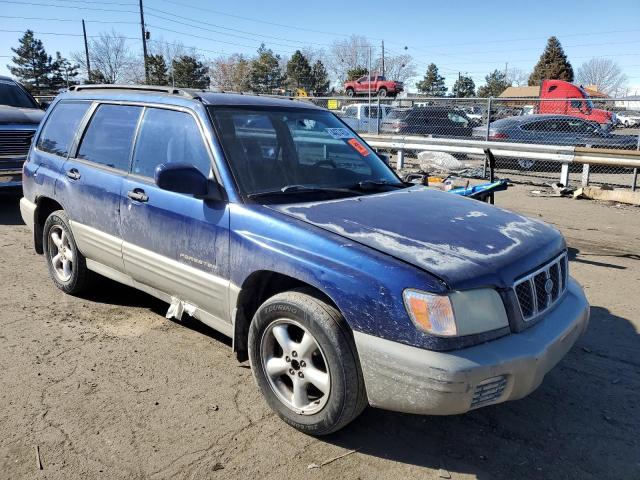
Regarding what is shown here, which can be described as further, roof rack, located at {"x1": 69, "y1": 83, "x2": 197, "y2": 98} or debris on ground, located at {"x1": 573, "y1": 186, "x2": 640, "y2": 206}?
debris on ground, located at {"x1": 573, "y1": 186, "x2": 640, "y2": 206}

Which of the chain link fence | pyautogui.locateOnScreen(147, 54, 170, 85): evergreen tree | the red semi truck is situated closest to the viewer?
the chain link fence

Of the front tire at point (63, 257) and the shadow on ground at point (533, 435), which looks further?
the front tire at point (63, 257)

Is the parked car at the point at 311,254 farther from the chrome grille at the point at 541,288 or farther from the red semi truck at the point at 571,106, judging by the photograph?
the red semi truck at the point at 571,106

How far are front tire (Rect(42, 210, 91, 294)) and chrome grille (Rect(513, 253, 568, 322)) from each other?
3.57 m

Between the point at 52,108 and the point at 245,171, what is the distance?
111 inches

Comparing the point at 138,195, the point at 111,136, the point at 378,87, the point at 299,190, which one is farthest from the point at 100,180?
the point at 378,87

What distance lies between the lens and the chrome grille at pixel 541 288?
2.73 metres

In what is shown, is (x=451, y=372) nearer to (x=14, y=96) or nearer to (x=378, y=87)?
(x=14, y=96)

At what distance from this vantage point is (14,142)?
8.72 meters

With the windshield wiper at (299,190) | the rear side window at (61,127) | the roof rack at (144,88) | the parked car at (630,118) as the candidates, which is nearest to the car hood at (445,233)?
the windshield wiper at (299,190)

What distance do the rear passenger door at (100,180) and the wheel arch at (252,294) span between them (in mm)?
1372

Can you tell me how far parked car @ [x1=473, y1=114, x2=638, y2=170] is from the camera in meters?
13.5

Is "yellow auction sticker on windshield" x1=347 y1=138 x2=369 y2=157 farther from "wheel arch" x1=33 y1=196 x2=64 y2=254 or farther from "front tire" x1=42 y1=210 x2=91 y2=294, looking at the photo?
"wheel arch" x1=33 y1=196 x2=64 y2=254

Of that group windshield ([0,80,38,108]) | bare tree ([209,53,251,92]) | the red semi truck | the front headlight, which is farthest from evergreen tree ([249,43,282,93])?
the front headlight
